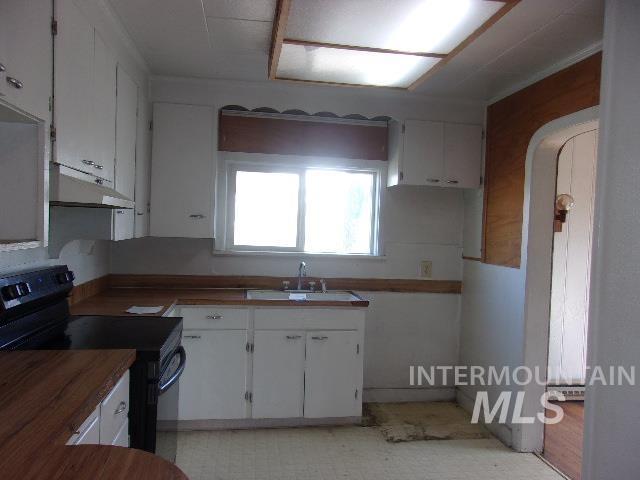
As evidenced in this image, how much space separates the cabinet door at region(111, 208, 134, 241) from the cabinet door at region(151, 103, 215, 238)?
0.38 m

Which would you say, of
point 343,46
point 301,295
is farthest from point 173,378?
point 343,46

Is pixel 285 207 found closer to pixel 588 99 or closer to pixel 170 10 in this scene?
pixel 170 10

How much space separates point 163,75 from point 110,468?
2.65 meters

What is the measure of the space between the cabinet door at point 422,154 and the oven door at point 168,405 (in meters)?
1.96

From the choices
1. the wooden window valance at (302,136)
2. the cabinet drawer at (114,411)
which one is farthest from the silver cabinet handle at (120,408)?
the wooden window valance at (302,136)

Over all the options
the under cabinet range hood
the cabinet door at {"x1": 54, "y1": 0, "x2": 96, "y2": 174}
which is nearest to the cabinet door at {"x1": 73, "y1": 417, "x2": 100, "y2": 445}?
the under cabinet range hood

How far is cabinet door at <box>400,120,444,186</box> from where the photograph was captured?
124 inches

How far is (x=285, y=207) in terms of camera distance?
3.40 meters

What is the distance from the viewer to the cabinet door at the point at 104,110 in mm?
1945

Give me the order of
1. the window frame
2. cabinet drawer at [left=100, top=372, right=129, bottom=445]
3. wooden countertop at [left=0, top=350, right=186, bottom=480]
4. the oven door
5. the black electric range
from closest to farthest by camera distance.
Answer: wooden countertop at [left=0, top=350, right=186, bottom=480] → cabinet drawer at [left=100, top=372, right=129, bottom=445] → the black electric range → the oven door → the window frame

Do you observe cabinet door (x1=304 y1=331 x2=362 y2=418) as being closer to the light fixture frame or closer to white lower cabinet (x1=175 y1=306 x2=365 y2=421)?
white lower cabinet (x1=175 y1=306 x2=365 y2=421)

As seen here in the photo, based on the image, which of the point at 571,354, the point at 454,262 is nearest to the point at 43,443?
the point at 454,262

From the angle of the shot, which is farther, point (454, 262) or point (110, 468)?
point (454, 262)

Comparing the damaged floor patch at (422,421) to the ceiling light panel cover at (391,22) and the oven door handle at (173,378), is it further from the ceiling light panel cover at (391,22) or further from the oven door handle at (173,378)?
the ceiling light panel cover at (391,22)
